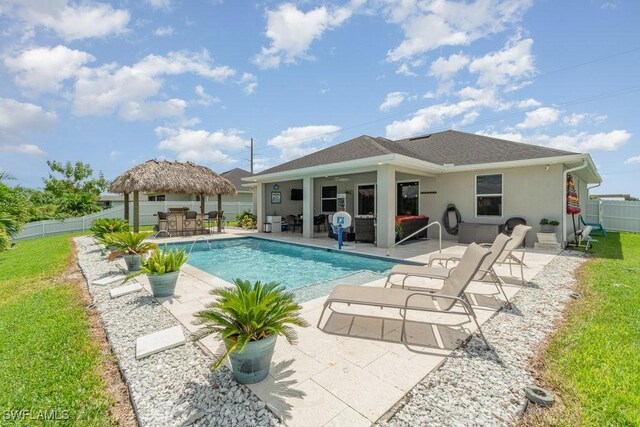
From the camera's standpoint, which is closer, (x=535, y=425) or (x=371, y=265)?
(x=535, y=425)

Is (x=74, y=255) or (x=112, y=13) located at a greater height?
Result: (x=112, y=13)

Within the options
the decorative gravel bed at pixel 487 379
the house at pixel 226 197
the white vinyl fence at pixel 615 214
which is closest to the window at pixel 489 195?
the decorative gravel bed at pixel 487 379

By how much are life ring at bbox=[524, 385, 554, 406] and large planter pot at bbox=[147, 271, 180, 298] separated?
512 centimetres

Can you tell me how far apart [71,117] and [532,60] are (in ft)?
87.1

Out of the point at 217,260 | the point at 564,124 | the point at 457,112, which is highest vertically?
the point at 457,112

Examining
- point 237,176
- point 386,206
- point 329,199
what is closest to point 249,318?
point 386,206

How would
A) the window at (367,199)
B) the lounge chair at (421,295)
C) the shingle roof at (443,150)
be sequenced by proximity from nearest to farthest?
the lounge chair at (421,295) → the shingle roof at (443,150) → the window at (367,199)

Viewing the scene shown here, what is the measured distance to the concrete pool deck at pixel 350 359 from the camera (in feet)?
7.50

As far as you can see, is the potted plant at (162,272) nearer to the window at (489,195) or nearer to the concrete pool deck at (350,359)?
the concrete pool deck at (350,359)

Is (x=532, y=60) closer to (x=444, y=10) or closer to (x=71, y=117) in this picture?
(x=444, y=10)

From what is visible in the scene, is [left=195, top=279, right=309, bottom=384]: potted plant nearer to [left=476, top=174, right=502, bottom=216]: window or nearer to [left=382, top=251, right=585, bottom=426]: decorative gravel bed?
[left=382, top=251, right=585, bottom=426]: decorative gravel bed

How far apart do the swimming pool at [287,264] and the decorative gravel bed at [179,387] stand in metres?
2.58

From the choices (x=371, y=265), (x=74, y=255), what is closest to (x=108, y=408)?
(x=371, y=265)

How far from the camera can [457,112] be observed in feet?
69.5
